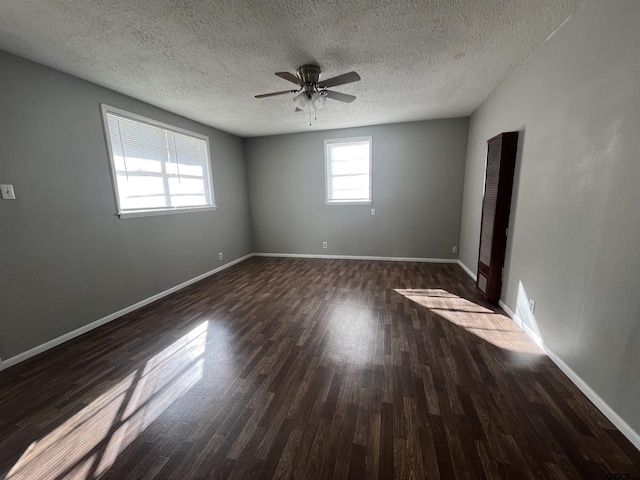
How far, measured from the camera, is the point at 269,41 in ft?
6.88

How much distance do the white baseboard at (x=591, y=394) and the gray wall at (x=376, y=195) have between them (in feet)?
9.27

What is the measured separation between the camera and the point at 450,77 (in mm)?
2867

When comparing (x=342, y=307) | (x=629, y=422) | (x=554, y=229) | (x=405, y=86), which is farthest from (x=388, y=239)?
(x=629, y=422)

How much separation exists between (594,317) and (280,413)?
213cm

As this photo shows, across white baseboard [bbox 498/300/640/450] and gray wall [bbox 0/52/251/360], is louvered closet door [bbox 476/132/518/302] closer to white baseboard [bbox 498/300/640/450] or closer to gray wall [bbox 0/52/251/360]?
white baseboard [bbox 498/300/640/450]

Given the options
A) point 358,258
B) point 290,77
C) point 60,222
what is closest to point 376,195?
point 358,258

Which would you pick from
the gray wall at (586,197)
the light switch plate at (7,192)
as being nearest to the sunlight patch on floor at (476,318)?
the gray wall at (586,197)

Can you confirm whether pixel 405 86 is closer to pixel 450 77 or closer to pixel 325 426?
pixel 450 77

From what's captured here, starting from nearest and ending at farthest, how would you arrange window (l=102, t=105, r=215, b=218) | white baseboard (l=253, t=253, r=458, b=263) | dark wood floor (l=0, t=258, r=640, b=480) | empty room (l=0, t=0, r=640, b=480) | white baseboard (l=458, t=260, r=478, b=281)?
1. dark wood floor (l=0, t=258, r=640, b=480)
2. empty room (l=0, t=0, r=640, b=480)
3. window (l=102, t=105, r=215, b=218)
4. white baseboard (l=458, t=260, r=478, b=281)
5. white baseboard (l=253, t=253, r=458, b=263)

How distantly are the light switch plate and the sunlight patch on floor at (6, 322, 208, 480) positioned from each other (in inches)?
72.8

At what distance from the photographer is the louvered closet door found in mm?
2748

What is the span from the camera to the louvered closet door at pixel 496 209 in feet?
9.02

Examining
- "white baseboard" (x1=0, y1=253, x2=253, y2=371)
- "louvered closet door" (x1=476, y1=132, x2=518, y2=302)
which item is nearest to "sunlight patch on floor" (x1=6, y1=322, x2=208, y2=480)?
"white baseboard" (x1=0, y1=253, x2=253, y2=371)

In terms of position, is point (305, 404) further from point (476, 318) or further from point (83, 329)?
point (83, 329)
